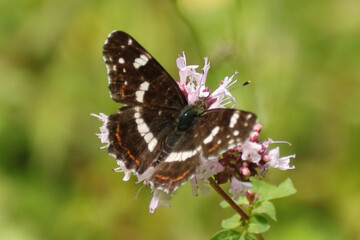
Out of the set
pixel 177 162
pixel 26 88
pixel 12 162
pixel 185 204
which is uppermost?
pixel 26 88

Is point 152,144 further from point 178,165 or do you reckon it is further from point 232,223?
point 232,223

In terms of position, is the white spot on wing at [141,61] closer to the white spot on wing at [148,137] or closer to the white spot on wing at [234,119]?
the white spot on wing at [148,137]

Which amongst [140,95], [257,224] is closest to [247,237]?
[257,224]

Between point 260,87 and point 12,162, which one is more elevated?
point 12,162

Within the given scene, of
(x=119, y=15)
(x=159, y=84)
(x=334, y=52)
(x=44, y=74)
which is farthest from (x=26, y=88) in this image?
(x=334, y=52)

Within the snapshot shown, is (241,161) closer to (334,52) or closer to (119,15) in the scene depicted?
(334,52)
